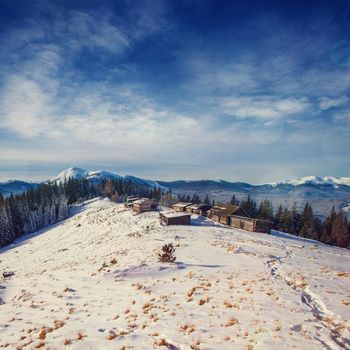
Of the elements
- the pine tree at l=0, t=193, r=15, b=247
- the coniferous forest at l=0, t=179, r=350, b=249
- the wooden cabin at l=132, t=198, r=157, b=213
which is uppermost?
the wooden cabin at l=132, t=198, r=157, b=213

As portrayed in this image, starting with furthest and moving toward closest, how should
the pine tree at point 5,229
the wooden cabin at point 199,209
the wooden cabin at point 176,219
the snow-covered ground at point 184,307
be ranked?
the pine tree at point 5,229, the wooden cabin at point 199,209, the wooden cabin at point 176,219, the snow-covered ground at point 184,307

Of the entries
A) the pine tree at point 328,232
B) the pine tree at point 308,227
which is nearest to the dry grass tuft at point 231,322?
the pine tree at point 328,232

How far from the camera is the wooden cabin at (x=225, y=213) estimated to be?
197 feet

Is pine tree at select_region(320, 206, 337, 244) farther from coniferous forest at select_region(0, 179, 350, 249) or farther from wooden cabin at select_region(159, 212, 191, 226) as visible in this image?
wooden cabin at select_region(159, 212, 191, 226)

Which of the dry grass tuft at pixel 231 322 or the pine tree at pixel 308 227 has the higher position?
the dry grass tuft at pixel 231 322

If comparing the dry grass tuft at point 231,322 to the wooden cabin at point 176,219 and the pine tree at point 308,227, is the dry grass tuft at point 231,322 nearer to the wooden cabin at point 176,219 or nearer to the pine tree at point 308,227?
the wooden cabin at point 176,219

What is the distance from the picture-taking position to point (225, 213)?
60906 mm

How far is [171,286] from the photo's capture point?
16.8 meters

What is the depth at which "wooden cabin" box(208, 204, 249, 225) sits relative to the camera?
5991 cm

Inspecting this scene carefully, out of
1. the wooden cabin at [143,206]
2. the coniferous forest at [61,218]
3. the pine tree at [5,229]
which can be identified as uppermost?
the wooden cabin at [143,206]

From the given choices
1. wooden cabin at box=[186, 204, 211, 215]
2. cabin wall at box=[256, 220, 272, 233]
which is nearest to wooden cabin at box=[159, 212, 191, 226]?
cabin wall at box=[256, 220, 272, 233]

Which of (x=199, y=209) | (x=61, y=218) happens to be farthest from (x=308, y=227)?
(x=61, y=218)

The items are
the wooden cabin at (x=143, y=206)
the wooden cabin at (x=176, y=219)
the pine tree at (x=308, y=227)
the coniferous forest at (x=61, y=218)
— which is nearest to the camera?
the wooden cabin at (x=176, y=219)

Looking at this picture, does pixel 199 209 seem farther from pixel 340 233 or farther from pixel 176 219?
pixel 340 233
